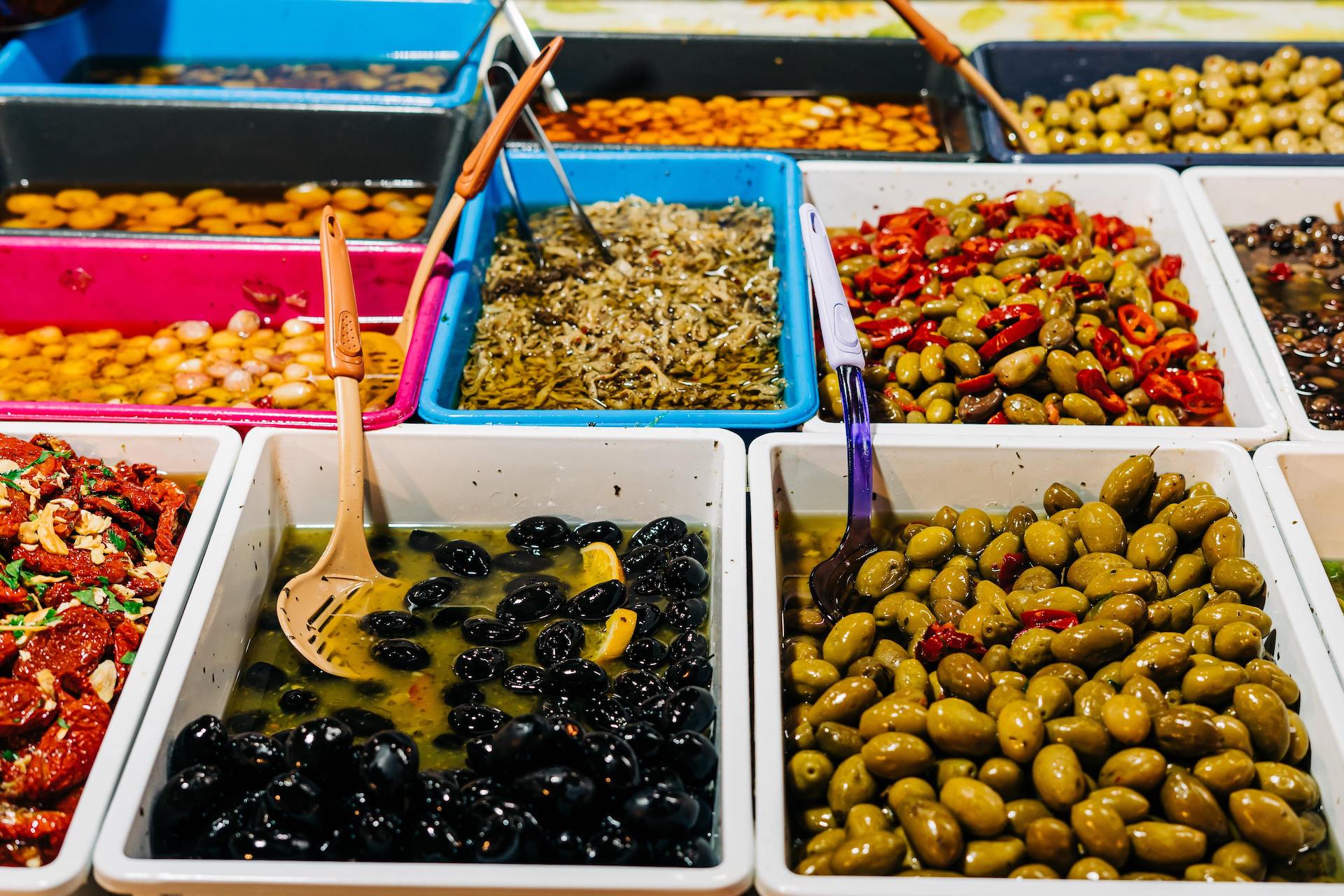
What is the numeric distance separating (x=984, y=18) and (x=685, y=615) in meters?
2.70

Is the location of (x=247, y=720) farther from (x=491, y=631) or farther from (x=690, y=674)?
(x=690, y=674)

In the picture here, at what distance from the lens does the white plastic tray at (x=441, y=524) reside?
4.42 feet

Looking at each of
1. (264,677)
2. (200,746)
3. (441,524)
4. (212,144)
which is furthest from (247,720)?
(212,144)

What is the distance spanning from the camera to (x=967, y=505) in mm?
2119

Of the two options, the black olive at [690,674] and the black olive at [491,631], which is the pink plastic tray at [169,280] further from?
the black olive at [690,674]

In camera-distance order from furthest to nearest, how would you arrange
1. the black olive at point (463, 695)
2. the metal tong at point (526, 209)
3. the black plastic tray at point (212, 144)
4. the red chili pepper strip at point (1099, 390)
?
the black plastic tray at point (212, 144) < the metal tong at point (526, 209) < the red chili pepper strip at point (1099, 390) < the black olive at point (463, 695)

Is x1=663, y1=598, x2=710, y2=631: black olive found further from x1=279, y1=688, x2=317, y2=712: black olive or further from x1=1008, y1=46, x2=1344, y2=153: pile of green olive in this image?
x1=1008, y1=46, x2=1344, y2=153: pile of green olive

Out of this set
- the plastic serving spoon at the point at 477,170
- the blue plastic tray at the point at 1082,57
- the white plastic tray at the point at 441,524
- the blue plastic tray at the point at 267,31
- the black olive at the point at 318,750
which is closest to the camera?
the white plastic tray at the point at 441,524

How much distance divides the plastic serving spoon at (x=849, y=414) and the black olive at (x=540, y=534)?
0.46 m

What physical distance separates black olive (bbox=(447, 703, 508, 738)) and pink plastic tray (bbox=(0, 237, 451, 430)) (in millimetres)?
1108

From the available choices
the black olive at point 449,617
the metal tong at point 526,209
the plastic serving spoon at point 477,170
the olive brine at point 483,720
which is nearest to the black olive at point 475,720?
the olive brine at point 483,720

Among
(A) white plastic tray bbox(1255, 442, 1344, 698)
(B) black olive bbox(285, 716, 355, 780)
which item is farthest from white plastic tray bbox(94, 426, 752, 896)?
(A) white plastic tray bbox(1255, 442, 1344, 698)

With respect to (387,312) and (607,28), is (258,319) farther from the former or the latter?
(607,28)

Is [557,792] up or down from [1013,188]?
down
